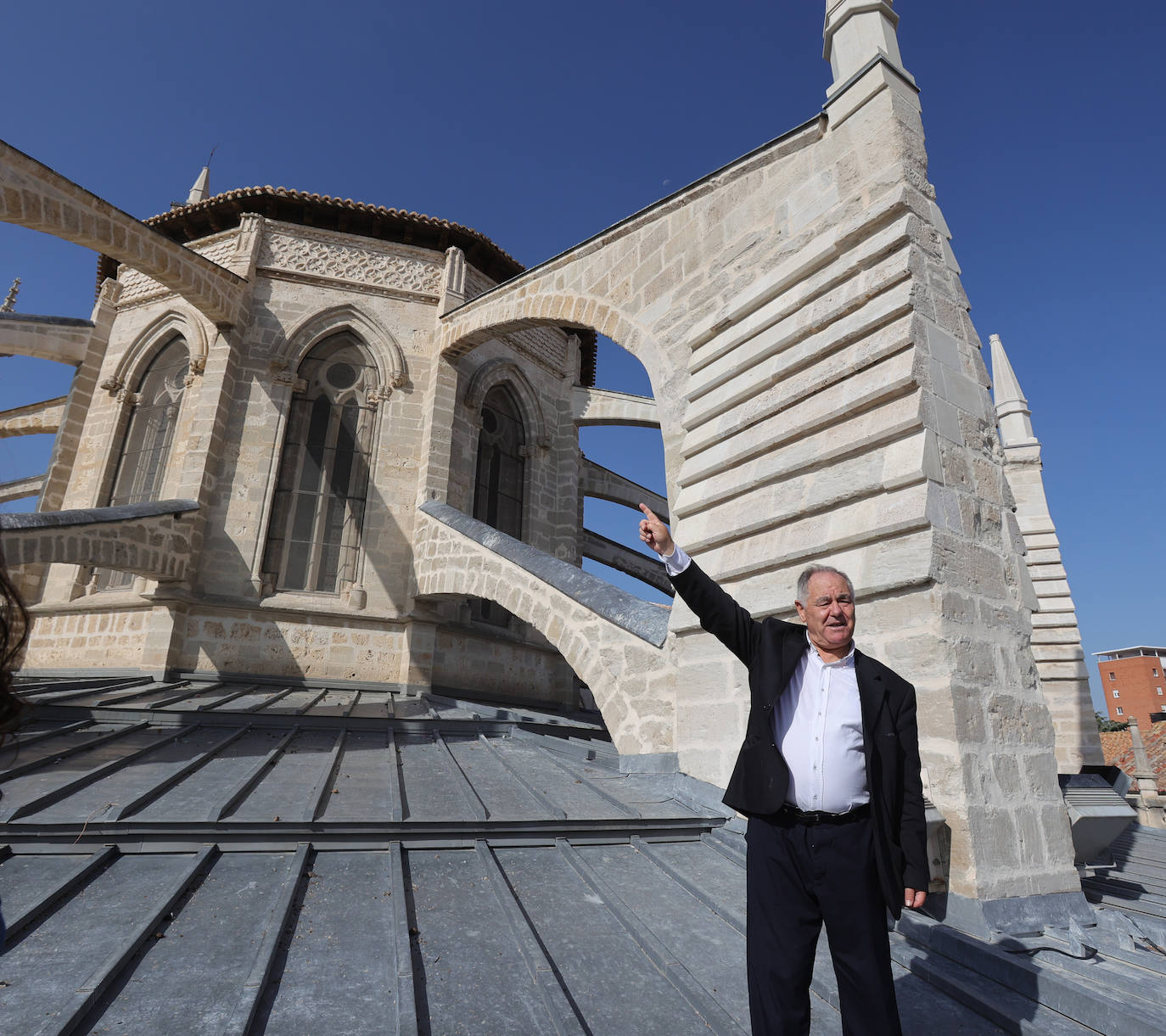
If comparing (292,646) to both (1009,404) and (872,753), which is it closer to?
(872,753)

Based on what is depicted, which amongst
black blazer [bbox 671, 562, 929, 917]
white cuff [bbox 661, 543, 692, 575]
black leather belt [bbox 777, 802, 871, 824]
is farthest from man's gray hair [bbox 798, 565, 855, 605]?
black leather belt [bbox 777, 802, 871, 824]

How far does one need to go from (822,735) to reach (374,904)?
5.14ft

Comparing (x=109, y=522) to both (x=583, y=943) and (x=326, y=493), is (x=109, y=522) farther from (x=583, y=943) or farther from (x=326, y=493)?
(x=583, y=943)

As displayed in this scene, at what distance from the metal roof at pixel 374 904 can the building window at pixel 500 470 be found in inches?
249

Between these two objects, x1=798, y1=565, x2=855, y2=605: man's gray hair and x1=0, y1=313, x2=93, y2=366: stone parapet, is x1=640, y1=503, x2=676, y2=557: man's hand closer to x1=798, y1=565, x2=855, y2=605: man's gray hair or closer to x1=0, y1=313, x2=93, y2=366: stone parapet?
x1=798, y1=565, x2=855, y2=605: man's gray hair

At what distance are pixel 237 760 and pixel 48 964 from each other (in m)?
2.31

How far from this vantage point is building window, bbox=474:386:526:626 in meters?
10.3

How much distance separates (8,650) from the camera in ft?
3.50

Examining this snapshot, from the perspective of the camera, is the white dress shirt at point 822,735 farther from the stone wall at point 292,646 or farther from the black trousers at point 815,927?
the stone wall at point 292,646

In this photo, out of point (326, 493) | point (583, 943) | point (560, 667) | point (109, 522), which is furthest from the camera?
point (560, 667)

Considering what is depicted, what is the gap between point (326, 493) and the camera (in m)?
9.21

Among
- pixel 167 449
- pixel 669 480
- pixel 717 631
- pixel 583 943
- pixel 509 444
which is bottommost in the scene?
pixel 583 943

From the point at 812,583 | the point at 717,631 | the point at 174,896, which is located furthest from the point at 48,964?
the point at 812,583

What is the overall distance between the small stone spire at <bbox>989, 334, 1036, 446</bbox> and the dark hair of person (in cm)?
1090
